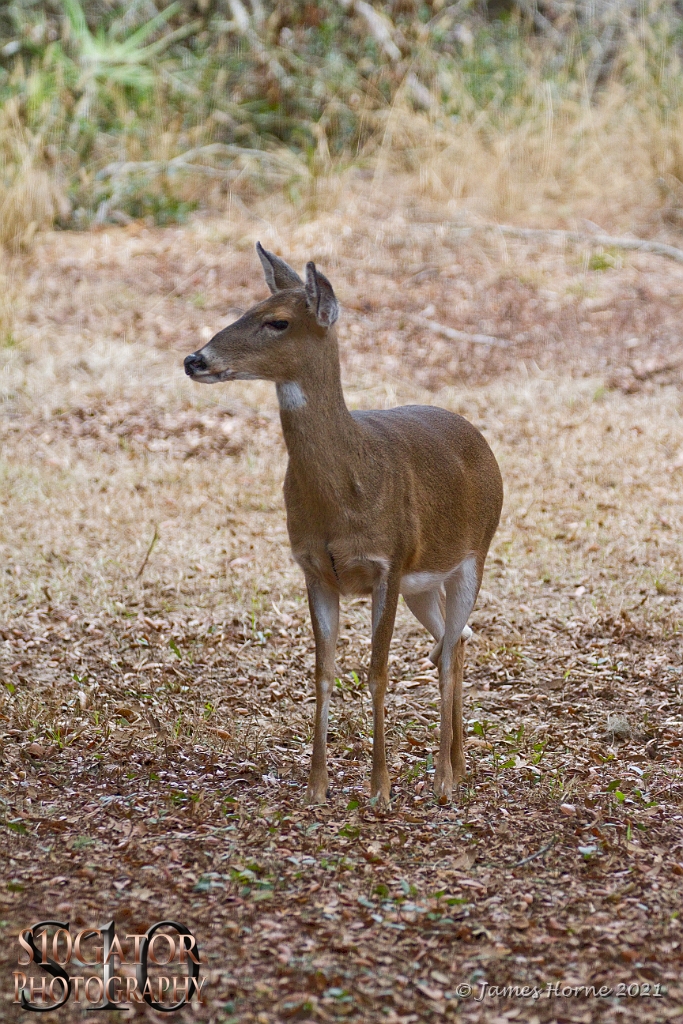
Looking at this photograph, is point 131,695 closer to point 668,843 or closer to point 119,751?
point 119,751

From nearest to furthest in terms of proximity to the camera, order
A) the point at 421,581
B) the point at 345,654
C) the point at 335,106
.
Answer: the point at 421,581 < the point at 345,654 < the point at 335,106

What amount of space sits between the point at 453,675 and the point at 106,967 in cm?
175

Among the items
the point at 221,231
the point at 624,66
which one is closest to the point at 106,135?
the point at 221,231

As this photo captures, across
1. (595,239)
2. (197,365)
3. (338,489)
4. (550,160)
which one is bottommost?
(595,239)

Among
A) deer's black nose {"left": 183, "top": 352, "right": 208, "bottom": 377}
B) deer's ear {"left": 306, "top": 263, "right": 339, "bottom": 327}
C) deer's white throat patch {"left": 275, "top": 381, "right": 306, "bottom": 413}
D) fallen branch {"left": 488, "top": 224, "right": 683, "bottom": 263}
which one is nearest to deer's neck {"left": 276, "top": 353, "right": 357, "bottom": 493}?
deer's white throat patch {"left": 275, "top": 381, "right": 306, "bottom": 413}

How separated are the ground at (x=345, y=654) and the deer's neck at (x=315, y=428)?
1.18m

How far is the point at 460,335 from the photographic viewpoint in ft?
34.1

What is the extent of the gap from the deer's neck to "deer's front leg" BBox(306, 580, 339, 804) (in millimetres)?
396

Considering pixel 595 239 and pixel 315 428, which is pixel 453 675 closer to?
pixel 315 428

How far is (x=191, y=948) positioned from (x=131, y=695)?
2121 millimetres

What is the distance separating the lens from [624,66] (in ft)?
47.6

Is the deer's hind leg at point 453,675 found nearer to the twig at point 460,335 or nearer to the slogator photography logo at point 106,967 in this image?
the slogator photography logo at point 106,967

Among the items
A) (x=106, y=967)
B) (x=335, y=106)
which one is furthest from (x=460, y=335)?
(x=106, y=967)

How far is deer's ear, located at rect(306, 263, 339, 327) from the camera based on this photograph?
12.3 ft
